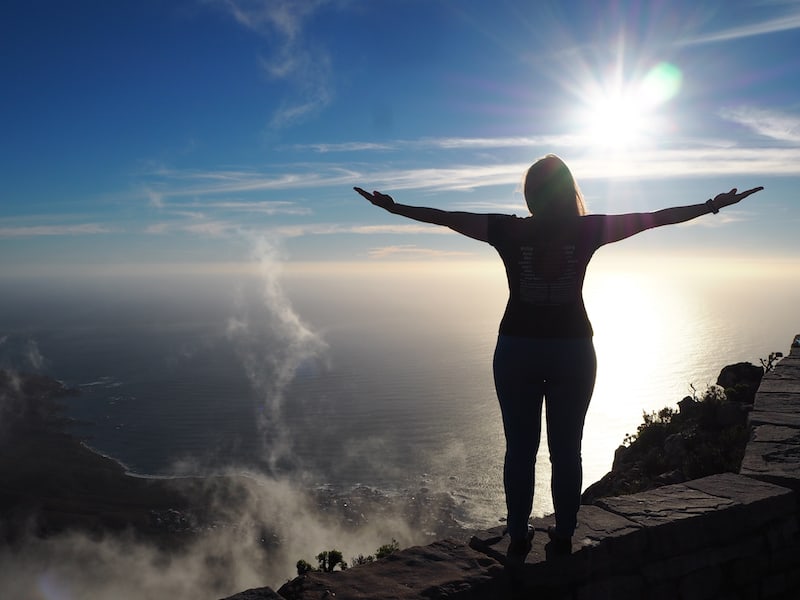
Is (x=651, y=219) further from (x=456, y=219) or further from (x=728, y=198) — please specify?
(x=456, y=219)

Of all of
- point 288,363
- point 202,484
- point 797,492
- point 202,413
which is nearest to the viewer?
point 797,492

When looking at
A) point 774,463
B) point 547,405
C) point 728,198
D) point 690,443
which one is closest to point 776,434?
point 774,463

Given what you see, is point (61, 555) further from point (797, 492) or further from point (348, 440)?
point (797, 492)

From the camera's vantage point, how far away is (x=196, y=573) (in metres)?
54.5

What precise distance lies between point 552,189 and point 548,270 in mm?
486

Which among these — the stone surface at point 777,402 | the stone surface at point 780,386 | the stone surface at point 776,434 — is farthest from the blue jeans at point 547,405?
the stone surface at point 780,386

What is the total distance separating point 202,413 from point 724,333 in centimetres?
15631

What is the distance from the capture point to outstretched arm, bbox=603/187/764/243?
3.41 meters

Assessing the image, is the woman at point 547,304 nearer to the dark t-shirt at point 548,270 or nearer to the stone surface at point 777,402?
the dark t-shirt at point 548,270

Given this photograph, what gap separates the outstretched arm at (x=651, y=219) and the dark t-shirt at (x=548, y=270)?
0.19ft

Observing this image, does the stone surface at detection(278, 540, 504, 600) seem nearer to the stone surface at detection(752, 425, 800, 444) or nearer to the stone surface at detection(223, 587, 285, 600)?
the stone surface at detection(223, 587, 285, 600)

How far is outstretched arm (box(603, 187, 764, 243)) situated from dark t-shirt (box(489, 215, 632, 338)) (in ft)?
0.19

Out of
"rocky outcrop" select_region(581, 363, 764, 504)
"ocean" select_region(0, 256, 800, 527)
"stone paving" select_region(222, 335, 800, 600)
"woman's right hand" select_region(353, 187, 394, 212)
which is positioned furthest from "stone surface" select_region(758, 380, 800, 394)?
"ocean" select_region(0, 256, 800, 527)

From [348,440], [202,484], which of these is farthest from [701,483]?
[348,440]
